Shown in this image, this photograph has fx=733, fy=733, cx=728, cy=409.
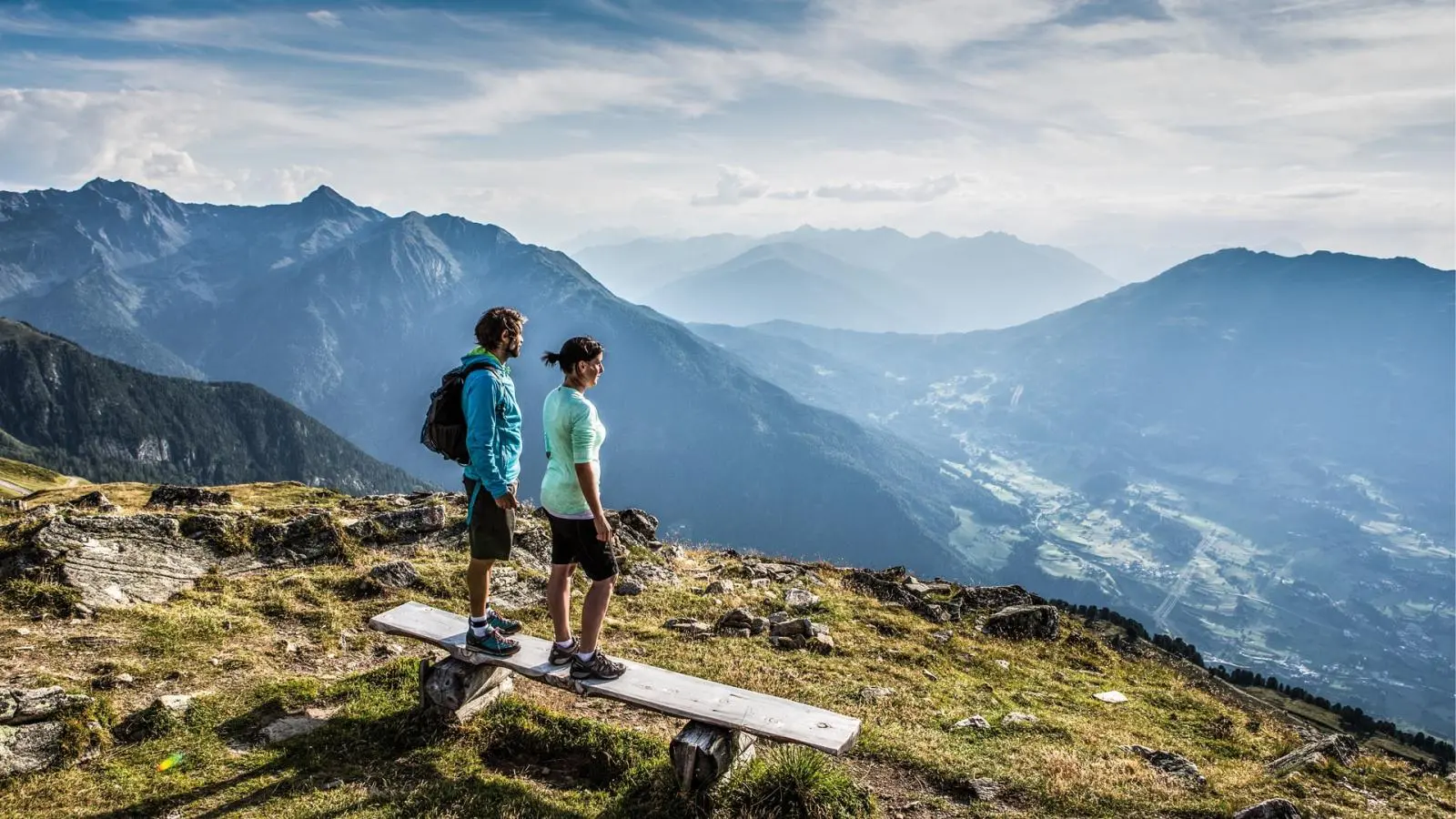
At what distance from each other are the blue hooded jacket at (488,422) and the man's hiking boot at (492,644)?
198 centimetres

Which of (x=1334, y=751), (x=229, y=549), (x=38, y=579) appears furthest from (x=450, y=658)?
(x=1334, y=751)

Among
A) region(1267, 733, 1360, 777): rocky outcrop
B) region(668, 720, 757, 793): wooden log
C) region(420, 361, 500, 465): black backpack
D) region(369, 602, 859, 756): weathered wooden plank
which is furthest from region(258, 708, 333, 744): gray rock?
region(1267, 733, 1360, 777): rocky outcrop

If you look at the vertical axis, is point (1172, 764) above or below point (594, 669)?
below

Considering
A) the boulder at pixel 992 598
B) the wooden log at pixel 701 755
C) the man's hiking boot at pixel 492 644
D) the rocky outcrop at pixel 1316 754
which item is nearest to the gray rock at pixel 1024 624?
the boulder at pixel 992 598

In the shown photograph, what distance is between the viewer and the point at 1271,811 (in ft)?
29.7

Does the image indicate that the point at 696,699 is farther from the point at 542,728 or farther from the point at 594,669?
the point at 542,728

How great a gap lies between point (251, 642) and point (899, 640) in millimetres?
13032

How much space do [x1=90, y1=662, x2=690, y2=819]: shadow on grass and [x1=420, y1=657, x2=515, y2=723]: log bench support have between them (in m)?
0.20

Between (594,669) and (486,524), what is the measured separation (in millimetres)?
2174

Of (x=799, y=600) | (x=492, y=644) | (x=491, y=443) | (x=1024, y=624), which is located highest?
(x=491, y=443)

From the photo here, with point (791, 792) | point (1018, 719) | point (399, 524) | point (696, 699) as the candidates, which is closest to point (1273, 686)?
point (1018, 719)

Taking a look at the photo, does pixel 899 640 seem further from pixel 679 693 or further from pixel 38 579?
pixel 38 579

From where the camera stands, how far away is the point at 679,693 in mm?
8578

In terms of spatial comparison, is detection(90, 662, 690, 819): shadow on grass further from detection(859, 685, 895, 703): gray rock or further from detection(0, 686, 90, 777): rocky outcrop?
detection(859, 685, 895, 703): gray rock
